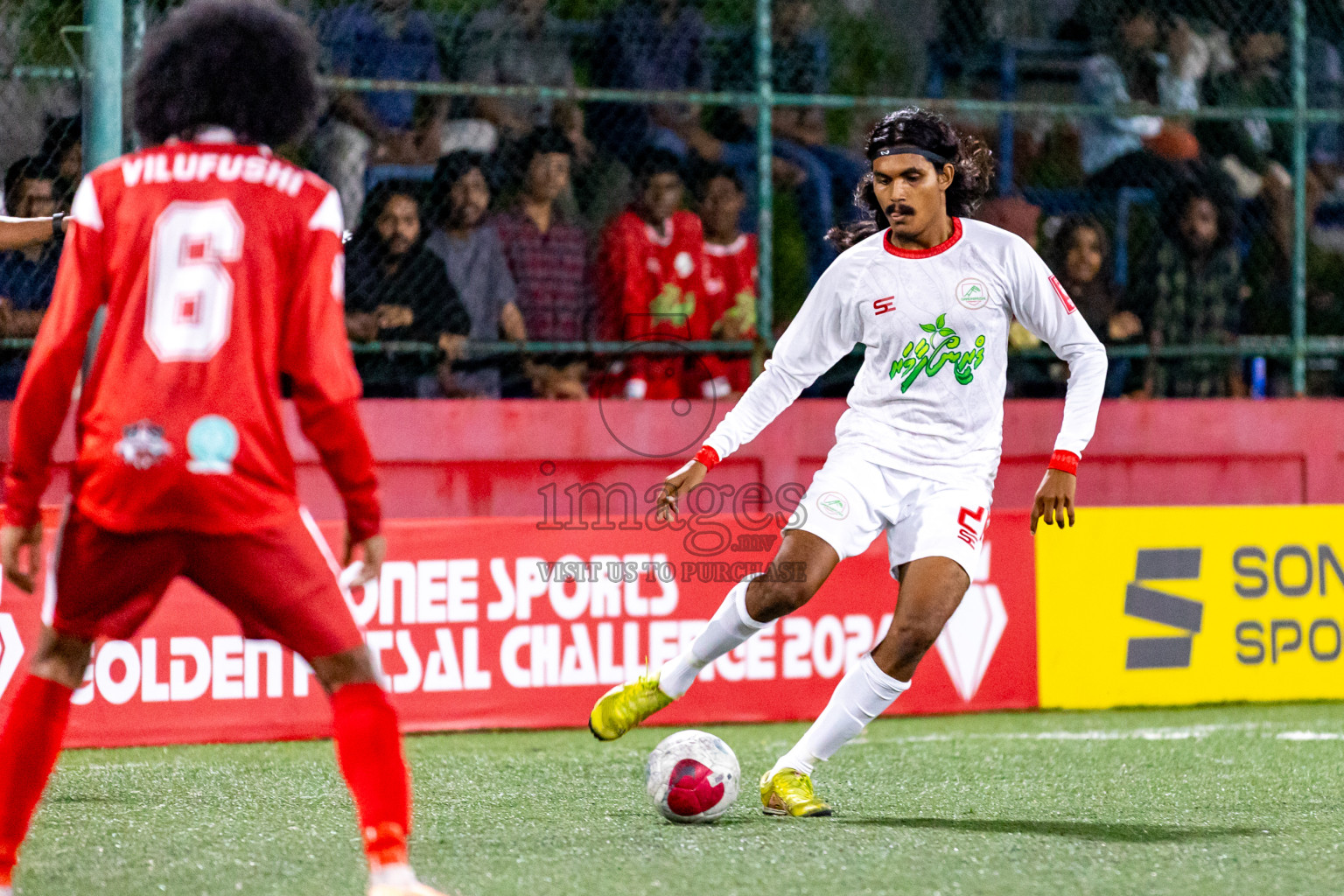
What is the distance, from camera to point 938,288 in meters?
5.16

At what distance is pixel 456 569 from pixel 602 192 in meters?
2.31

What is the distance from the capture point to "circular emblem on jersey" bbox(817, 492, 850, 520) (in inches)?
201

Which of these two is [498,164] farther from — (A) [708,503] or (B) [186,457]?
(B) [186,457]

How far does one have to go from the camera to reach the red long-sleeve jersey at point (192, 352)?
3320mm

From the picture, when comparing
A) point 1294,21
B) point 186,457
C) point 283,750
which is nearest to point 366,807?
point 186,457

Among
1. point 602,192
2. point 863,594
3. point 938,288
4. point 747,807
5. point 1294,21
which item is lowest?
point 747,807

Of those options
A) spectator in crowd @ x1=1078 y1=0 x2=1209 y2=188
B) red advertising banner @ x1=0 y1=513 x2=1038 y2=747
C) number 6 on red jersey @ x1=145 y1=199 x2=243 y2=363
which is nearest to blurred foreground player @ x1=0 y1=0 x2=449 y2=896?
number 6 on red jersey @ x1=145 y1=199 x2=243 y2=363

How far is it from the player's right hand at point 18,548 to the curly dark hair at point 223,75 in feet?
2.64

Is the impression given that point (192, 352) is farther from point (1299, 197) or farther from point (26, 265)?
point (1299, 197)

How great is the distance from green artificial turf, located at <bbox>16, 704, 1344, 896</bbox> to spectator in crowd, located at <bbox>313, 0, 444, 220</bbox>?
2884 mm

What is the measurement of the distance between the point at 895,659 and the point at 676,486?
80 centimetres

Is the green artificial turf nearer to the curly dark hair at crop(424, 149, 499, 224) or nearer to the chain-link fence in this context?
the chain-link fence

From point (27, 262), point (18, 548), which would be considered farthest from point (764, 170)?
point (18, 548)

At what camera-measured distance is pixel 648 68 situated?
9.34 m
